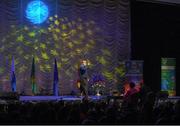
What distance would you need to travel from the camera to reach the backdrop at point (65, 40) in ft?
56.4

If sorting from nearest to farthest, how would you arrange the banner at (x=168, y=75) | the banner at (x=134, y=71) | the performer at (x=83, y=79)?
the performer at (x=83, y=79) → the banner at (x=134, y=71) → the banner at (x=168, y=75)

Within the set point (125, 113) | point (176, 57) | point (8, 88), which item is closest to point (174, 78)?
point (176, 57)

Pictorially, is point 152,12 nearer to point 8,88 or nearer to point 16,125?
point 8,88

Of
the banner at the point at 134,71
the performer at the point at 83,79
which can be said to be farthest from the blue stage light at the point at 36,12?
the banner at the point at 134,71

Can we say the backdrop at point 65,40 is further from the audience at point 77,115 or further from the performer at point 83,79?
the audience at point 77,115

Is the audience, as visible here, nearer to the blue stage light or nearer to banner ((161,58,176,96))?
the blue stage light

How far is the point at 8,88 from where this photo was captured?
55.9 feet

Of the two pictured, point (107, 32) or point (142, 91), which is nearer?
point (142, 91)

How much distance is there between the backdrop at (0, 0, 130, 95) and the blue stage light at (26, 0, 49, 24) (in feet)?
0.19

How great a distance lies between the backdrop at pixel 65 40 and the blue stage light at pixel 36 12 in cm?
6

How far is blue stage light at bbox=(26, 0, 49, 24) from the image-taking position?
17500 millimetres

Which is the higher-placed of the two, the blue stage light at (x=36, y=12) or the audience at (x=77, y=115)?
the blue stage light at (x=36, y=12)

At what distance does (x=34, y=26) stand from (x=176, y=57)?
255 inches

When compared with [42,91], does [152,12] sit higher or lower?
higher
